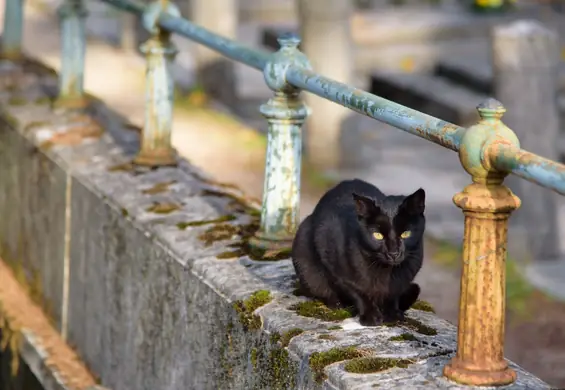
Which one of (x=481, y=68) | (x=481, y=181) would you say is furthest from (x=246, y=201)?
(x=481, y=68)

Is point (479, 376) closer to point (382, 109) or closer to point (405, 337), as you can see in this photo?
point (405, 337)

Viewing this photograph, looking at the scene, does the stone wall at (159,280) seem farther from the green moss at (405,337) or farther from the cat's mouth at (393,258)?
the cat's mouth at (393,258)

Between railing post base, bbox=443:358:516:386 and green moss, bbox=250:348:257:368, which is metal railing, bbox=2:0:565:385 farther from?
green moss, bbox=250:348:257:368

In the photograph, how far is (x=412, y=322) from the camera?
144 inches

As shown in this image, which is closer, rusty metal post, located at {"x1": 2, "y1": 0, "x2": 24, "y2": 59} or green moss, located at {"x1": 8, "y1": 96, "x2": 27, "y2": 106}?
green moss, located at {"x1": 8, "y1": 96, "x2": 27, "y2": 106}

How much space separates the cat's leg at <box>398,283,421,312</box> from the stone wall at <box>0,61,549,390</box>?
0.05 meters

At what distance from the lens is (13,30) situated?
332 inches

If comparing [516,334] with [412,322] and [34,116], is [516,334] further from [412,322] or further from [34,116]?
[412,322]

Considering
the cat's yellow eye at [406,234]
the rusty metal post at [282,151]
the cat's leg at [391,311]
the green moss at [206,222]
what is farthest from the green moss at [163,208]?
the cat's yellow eye at [406,234]

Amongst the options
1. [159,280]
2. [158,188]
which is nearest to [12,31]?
[158,188]

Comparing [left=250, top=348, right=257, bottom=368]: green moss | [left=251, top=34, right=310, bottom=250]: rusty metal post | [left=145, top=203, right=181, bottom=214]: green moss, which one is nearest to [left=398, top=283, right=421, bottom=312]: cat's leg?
[left=250, top=348, right=257, bottom=368]: green moss

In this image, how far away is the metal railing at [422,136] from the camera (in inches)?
121

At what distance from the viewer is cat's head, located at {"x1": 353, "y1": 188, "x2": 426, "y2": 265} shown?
349 cm

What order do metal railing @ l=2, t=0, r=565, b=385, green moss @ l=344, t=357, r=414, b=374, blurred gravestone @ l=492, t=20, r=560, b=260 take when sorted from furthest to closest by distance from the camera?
blurred gravestone @ l=492, t=20, r=560, b=260 < green moss @ l=344, t=357, r=414, b=374 < metal railing @ l=2, t=0, r=565, b=385
